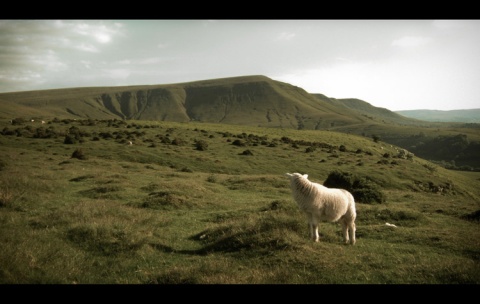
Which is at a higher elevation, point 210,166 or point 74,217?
point 74,217

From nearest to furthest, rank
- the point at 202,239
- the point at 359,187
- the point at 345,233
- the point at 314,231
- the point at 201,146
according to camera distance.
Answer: the point at 314,231 < the point at 345,233 < the point at 202,239 < the point at 359,187 < the point at 201,146

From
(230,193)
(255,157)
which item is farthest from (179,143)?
(230,193)

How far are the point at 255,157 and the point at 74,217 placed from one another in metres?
39.4

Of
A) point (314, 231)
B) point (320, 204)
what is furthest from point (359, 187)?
point (320, 204)

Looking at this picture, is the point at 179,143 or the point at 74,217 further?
the point at 179,143

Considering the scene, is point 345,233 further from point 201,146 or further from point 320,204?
point 201,146

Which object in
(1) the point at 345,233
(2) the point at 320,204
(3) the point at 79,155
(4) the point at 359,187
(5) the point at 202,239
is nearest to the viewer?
(2) the point at 320,204

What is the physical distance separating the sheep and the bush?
1408 cm

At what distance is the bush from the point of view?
25484 mm

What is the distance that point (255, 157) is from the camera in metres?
53.0

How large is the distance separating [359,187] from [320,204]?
56.3ft

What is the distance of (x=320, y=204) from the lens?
11633 millimetres
